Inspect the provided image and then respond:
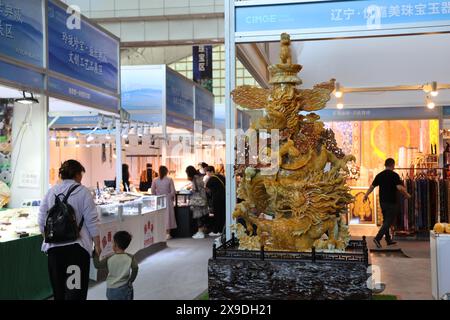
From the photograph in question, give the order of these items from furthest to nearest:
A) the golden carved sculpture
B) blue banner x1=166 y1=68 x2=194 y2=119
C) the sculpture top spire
Result: 1. blue banner x1=166 y1=68 x2=194 y2=119
2. the sculpture top spire
3. the golden carved sculpture

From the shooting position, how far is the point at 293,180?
4.02 m

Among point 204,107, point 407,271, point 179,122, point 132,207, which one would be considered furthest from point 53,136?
point 407,271

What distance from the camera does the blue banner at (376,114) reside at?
9.70m

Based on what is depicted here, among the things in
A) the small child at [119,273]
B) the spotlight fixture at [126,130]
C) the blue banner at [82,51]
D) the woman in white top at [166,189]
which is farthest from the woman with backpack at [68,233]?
the woman in white top at [166,189]

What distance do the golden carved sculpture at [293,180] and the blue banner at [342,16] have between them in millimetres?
407

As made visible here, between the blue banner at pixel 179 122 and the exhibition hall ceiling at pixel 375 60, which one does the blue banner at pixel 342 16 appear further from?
the blue banner at pixel 179 122

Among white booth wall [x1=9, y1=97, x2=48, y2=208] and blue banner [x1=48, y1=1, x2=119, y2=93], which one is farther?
white booth wall [x1=9, y1=97, x2=48, y2=208]

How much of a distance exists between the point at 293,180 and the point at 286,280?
29.9 inches

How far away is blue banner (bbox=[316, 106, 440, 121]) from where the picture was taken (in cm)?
970

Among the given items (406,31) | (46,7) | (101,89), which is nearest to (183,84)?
(101,89)

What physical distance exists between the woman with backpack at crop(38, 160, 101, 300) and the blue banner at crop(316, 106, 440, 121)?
6.47m

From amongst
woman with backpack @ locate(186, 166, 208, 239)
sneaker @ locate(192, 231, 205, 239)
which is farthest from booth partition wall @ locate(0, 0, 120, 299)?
sneaker @ locate(192, 231, 205, 239)

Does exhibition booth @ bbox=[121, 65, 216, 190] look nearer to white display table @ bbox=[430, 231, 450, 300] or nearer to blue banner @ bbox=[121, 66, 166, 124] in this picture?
blue banner @ bbox=[121, 66, 166, 124]

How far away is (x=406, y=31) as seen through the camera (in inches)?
170
